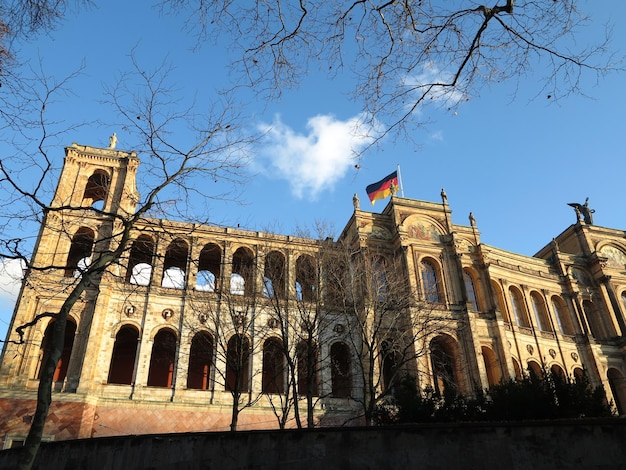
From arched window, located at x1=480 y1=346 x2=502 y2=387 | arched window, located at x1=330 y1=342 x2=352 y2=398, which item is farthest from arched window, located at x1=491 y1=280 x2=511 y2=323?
arched window, located at x1=330 y1=342 x2=352 y2=398

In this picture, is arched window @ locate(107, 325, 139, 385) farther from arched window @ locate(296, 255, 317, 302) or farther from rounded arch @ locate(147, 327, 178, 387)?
arched window @ locate(296, 255, 317, 302)

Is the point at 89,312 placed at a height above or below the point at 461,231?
below

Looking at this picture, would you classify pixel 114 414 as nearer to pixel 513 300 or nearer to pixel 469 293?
pixel 469 293

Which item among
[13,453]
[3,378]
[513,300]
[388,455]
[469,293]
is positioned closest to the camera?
[388,455]

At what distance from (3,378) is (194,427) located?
30.5 feet

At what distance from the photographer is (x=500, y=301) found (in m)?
32.8

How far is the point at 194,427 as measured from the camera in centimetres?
2294

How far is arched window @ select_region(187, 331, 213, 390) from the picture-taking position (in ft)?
87.4

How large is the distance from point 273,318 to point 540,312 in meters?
22.1

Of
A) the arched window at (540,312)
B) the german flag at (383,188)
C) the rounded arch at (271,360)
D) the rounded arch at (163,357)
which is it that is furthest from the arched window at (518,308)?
the rounded arch at (163,357)

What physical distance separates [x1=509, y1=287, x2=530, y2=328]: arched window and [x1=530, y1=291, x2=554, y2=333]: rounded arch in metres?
0.96

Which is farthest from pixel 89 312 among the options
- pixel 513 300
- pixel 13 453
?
pixel 513 300

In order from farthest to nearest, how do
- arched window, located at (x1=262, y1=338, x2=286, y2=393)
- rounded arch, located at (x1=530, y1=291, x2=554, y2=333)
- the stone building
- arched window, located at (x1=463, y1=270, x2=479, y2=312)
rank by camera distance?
rounded arch, located at (x1=530, y1=291, x2=554, y2=333)
arched window, located at (x1=463, y1=270, x2=479, y2=312)
arched window, located at (x1=262, y1=338, x2=286, y2=393)
the stone building

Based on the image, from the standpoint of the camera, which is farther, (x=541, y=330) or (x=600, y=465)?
(x=541, y=330)
